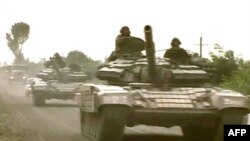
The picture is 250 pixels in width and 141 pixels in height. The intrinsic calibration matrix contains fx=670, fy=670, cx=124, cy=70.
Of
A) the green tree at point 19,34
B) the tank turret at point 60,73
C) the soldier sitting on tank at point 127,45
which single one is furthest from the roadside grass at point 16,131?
the green tree at point 19,34

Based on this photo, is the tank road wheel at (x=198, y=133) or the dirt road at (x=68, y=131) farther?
the dirt road at (x=68, y=131)

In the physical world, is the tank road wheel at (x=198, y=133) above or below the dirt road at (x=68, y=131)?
above

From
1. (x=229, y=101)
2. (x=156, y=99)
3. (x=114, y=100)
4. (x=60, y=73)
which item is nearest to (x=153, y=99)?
(x=156, y=99)

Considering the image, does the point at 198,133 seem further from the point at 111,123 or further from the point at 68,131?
the point at 68,131

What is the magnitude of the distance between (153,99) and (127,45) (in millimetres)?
2334

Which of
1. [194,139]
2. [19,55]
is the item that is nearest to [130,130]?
[194,139]

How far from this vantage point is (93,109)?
10.8 meters

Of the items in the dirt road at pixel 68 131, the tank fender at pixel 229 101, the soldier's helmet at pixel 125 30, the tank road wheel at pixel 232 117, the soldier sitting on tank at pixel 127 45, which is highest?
the soldier's helmet at pixel 125 30

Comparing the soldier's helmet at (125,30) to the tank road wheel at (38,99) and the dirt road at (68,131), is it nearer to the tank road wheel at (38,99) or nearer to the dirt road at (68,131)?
the dirt road at (68,131)

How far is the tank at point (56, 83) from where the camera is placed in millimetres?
24234

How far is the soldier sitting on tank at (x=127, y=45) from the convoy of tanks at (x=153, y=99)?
0.02 meters

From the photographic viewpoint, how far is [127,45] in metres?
12.9

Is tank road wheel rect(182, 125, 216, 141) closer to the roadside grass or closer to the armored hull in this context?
the roadside grass

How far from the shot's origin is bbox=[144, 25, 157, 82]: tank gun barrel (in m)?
11.1
